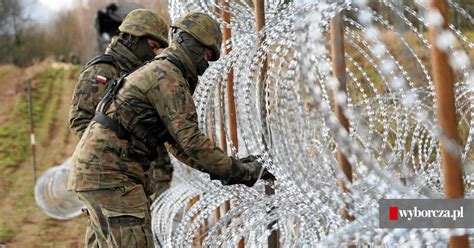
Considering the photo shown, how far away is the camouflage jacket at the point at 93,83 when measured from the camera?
16.1ft

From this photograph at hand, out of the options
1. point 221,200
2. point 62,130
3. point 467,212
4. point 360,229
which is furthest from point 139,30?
point 62,130

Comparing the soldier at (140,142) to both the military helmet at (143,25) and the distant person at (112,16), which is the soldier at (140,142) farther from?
the distant person at (112,16)

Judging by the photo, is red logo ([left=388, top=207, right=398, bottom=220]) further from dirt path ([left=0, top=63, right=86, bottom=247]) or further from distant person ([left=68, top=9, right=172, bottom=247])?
dirt path ([left=0, top=63, right=86, bottom=247])

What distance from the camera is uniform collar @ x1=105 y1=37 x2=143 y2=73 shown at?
16.1ft

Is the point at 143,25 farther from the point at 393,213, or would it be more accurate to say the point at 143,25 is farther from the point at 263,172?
the point at 393,213

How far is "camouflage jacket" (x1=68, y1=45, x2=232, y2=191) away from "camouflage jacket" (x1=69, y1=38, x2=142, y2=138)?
0.77 meters

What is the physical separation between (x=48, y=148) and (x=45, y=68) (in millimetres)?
11307

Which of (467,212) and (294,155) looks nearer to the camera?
(467,212)

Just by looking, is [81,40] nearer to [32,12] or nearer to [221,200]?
[32,12]

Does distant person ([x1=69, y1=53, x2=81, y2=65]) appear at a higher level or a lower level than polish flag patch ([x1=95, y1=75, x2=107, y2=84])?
higher

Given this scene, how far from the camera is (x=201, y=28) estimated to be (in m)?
4.03

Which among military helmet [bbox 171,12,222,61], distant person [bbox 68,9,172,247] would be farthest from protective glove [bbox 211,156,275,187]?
distant person [bbox 68,9,172,247]

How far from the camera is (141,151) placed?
13.5 feet

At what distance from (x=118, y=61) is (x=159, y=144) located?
91 cm
